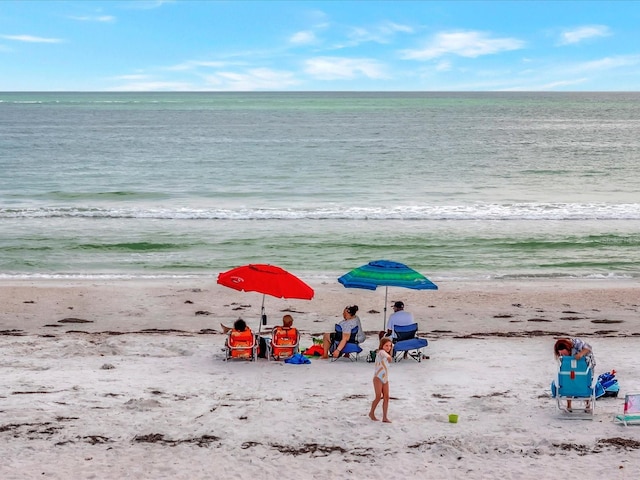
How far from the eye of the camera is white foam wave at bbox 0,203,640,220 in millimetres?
35594

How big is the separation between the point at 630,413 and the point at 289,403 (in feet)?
15.8

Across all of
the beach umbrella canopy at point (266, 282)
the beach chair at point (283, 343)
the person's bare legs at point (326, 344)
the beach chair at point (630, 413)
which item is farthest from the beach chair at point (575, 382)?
the beach chair at point (283, 343)

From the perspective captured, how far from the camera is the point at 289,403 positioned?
11641 millimetres

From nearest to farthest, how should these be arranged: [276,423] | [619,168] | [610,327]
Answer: [276,423] < [610,327] < [619,168]

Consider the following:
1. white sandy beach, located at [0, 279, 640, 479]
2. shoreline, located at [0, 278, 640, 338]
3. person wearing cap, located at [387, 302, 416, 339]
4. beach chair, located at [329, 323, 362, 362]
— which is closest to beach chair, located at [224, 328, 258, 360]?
white sandy beach, located at [0, 279, 640, 479]

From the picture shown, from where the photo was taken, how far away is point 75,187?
46281 millimetres

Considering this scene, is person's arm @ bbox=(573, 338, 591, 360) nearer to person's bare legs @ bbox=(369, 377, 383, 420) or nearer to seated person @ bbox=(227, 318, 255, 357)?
person's bare legs @ bbox=(369, 377, 383, 420)

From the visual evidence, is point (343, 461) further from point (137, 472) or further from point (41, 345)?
point (41, 345)

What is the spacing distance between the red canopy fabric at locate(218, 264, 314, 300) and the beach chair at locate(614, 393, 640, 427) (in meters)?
5.55

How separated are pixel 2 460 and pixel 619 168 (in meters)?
54.2

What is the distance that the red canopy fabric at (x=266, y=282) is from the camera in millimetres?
13828

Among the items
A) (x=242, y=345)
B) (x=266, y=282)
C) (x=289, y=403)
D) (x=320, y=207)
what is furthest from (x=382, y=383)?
(x=320, y=207)

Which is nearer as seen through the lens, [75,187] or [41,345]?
[41,345]

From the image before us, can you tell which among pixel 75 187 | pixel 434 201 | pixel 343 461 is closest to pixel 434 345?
pixel 343 461
